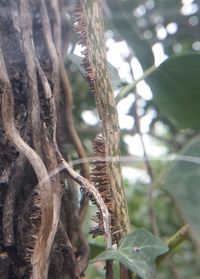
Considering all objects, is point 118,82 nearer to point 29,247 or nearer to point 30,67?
point 30,67

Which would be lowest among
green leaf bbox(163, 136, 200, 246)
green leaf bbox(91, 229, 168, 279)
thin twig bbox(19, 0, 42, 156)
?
green leaf bbox(91, 229, 168, 279)

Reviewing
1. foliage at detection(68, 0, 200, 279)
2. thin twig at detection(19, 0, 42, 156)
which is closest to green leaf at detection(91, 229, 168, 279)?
foliage at detection(68, 0, 200, 279)

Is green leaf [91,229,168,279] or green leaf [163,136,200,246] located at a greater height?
green leaf [163,136,200,246]

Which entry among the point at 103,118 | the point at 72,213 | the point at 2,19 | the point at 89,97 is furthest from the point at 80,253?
the point at 89,97

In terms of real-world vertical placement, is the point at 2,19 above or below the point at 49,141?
above

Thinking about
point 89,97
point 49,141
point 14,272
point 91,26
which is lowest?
point 14,272

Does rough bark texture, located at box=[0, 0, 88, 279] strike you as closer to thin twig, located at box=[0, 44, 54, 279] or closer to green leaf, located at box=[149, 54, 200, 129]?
thin twig, located at box=[0, 44, 54, 279]

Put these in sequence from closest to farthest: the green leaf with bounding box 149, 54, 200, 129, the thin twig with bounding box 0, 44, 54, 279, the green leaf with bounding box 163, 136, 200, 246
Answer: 1. the green leaf with bounding box 163, 136, 200, 246
2. the thin twig with bounding box 0, 44, 54, 279
3. the green leaf with bounding box 149, 54, 200, 129

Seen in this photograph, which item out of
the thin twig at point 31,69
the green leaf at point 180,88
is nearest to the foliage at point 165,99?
the green leaf at point 180,88
